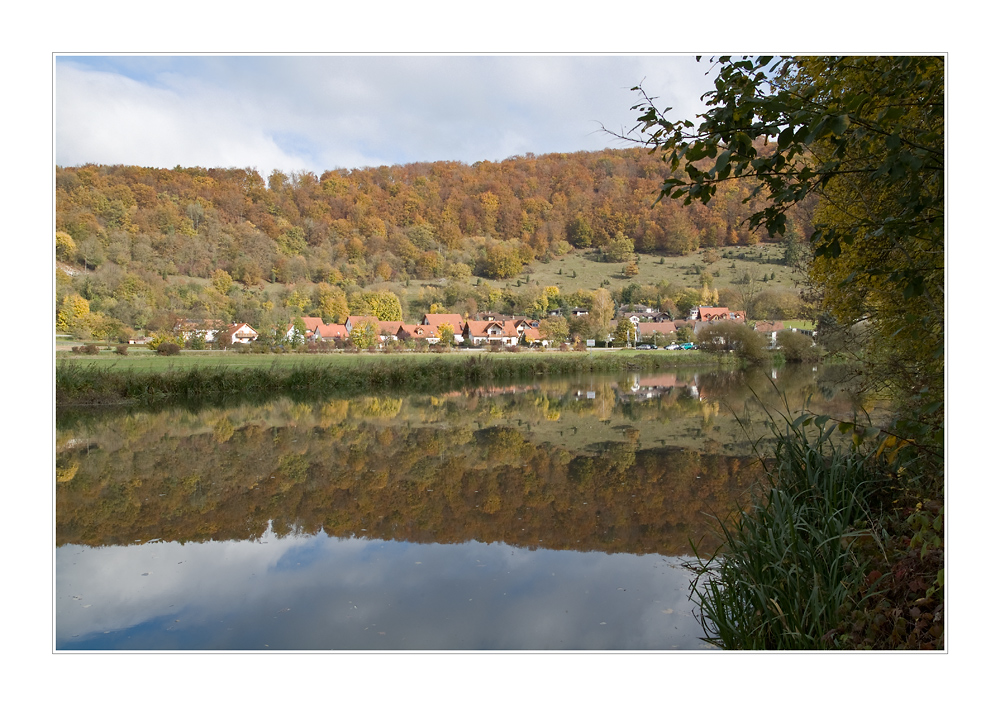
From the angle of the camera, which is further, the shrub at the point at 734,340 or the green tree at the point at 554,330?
Result: the green tree at the point at 554,330

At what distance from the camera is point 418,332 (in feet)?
126

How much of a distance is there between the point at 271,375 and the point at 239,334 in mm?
12755

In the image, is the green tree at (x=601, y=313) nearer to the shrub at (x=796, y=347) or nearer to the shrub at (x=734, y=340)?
the shrub at (x=734, y=340)

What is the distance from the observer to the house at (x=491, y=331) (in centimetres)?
3944

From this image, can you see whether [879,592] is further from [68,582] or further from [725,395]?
[725,395]

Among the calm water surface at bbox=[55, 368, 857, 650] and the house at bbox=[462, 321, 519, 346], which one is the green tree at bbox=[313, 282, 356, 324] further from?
the calm water surface at bbox=[55, 368, 857, 650]

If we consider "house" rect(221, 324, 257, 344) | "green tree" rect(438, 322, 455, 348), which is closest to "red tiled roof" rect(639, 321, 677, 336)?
"green tree" rect(438, 322, 455, 348)

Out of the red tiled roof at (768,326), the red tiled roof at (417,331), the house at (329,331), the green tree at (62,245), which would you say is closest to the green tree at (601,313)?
the red tiled roof at (768,326)

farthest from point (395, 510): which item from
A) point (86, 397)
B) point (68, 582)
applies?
point (86, 397)

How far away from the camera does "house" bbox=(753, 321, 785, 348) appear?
28034 mm

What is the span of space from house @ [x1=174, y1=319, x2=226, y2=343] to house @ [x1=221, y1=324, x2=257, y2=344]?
1.24ft

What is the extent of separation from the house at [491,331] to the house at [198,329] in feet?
55.9

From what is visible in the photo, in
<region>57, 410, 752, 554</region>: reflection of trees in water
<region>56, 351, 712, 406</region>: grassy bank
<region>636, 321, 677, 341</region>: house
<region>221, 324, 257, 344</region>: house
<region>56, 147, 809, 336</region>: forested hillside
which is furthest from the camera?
<region>636, 321, 677, 341</region>: house

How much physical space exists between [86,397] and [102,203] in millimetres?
23982
